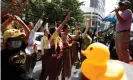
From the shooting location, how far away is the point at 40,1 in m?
35.3

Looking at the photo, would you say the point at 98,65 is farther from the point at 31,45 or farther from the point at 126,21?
the point at 126,21

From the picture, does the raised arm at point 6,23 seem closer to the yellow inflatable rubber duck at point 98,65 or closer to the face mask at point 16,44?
the face mask at point 16,44

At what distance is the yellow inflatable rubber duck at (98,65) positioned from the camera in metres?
2.59

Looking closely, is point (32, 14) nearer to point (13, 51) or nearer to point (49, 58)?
point (49, 58)

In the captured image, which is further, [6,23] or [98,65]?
[6,23]

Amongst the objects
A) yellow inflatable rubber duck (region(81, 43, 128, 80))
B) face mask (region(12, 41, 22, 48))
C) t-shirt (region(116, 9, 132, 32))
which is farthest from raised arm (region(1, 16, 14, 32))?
yellow inflatable rubber duck (region(81, 43, 128, 80))

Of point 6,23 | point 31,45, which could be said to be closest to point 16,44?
point 6,23

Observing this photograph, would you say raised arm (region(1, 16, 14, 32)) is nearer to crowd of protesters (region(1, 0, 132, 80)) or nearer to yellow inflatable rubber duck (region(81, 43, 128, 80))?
crowd of protesters (region(1, 0, 132, 80))

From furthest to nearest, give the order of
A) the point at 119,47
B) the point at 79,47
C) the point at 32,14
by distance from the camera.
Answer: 1. the point at 32,14
2. the point at 79,47
3. the point at 119,47

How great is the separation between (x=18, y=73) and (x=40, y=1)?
103 ft

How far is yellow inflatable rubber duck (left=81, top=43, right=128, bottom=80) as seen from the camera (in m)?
2.59

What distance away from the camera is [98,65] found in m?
2.63

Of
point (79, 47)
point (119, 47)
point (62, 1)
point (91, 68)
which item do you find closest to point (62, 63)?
point (119, 47)

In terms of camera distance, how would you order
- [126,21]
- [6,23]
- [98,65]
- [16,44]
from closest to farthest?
[98,65] → [16,44] → [6,23] → [126,21]
